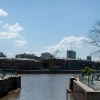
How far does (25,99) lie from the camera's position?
1353 inches

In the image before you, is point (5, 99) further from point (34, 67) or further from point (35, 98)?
point (34, 67)

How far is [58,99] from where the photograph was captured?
33812mm

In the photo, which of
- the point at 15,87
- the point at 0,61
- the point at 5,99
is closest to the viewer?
the point at 5,99

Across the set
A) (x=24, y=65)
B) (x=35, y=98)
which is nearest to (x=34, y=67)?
(x=24, y=65)

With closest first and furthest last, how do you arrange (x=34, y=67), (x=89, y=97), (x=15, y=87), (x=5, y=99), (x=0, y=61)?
(x=89, y=97) < (x=5, y=99) < (x=15, y=87) < (x=0, y=61) < (x=34, y=67)

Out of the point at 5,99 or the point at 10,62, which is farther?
the point at 10,62

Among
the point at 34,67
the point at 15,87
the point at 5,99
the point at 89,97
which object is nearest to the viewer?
the point at 89,97

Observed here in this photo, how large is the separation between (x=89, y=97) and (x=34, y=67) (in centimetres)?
16798

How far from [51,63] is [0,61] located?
37192 millimetres

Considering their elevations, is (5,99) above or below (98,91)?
below

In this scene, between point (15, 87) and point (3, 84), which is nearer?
point (3, 84)

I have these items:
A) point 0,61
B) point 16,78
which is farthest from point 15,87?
point 0,61

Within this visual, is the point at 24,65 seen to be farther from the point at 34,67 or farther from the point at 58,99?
the point at 58,99

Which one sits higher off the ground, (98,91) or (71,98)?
(98,91)
